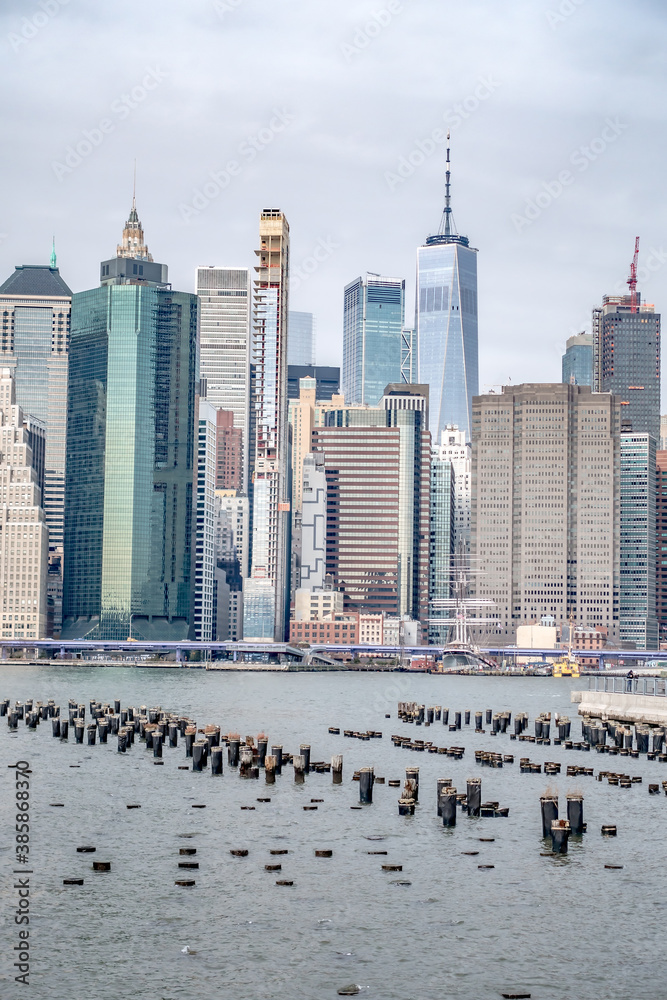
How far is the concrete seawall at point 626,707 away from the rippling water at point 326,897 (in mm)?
32322

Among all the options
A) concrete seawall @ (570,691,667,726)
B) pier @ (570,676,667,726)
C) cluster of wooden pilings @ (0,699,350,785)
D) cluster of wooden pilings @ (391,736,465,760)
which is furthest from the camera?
pier @ (570,676,667,726)

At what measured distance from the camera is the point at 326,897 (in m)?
50.5

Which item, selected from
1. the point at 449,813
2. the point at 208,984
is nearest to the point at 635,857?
the point at 449,813

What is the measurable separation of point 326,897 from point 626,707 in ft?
246

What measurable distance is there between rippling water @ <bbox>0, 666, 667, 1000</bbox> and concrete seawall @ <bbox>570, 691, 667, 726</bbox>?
1273 inches

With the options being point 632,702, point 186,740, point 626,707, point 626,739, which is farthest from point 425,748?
point 626,707

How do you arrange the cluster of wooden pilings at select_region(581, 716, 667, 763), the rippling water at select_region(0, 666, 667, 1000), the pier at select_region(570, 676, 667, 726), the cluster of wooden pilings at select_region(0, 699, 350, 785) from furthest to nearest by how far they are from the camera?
the pier at select_region(570, 676, 667, 726) < the cluster of wooden pilings at select_region(581, 716, 667, 763) < the cluster of wooden pilings at select_region(0, 699, 350, 785) < the rippling water at select_region(0, 666, 667, 1000)

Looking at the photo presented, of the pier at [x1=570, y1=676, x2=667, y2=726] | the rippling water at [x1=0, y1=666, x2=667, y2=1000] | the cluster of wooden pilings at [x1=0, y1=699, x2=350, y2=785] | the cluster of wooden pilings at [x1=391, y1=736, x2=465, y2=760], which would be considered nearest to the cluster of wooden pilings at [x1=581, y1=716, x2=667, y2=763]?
the pier at [x1=570, y1=676, x2=667, y2=726]

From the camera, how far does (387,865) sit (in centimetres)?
5572

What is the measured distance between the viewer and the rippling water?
41656mm

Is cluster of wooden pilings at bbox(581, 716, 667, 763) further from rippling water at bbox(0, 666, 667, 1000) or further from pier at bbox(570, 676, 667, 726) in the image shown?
rippling water at bbox(0, 666, 667, 1000)

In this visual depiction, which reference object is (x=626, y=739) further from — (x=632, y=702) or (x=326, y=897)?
(x=326, y=897)

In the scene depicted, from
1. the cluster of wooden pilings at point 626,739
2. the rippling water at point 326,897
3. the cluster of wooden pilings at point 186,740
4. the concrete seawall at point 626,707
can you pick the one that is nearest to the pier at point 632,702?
the concrete seawall at point 626,707

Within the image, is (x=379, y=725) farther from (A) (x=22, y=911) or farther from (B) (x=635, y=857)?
(A) (x=22, y=911)
